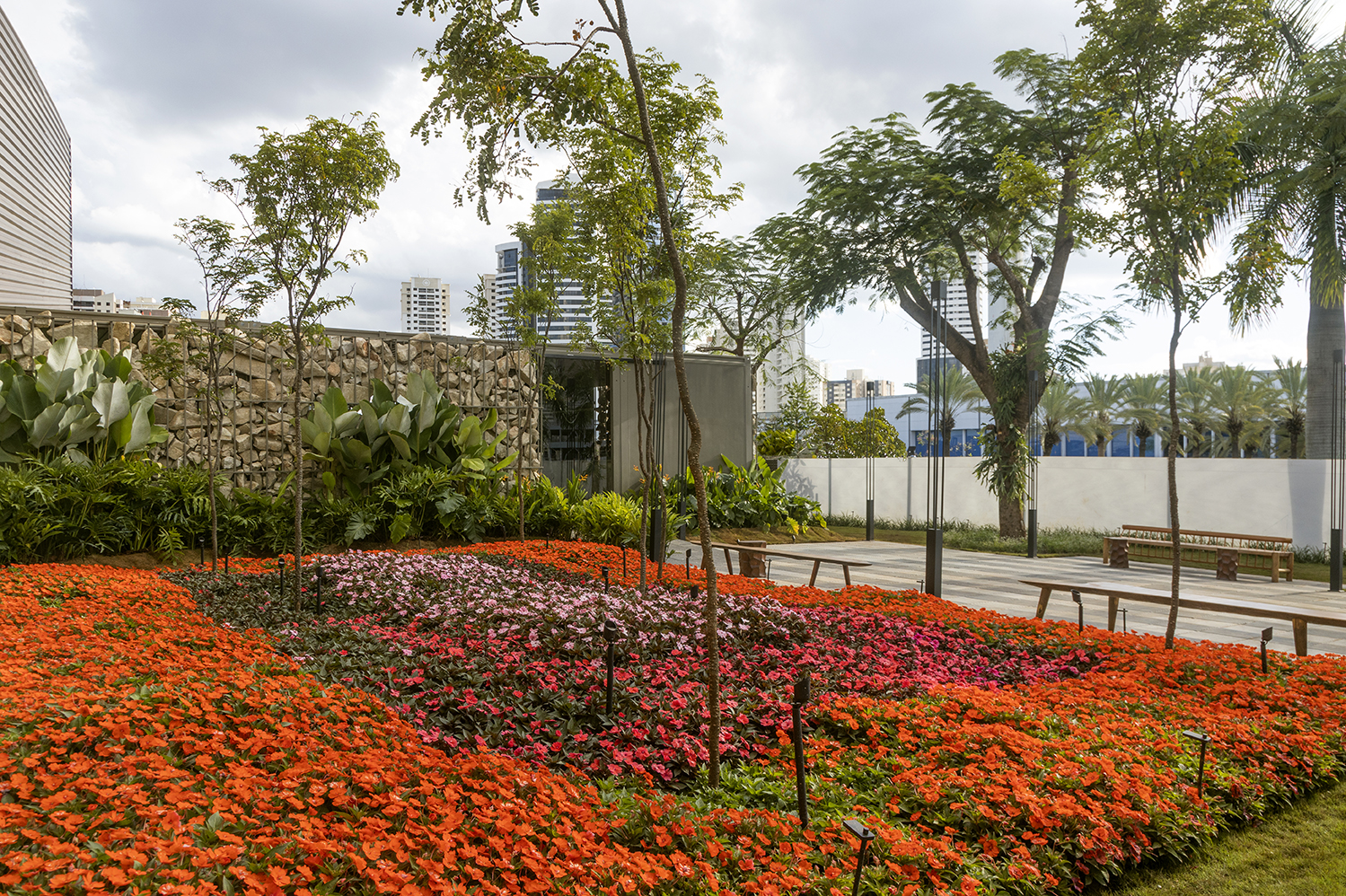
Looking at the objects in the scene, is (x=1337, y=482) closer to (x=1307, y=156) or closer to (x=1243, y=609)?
(x=1307, y=156)

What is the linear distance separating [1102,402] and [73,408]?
33022mm

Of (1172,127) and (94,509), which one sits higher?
(1172,127)

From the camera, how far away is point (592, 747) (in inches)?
130

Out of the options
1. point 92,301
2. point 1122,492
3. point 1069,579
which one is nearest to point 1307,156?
point 1122,492

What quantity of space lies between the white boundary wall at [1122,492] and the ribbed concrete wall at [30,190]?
16309mm

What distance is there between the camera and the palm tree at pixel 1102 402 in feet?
101

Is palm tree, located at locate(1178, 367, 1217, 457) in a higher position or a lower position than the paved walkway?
higher

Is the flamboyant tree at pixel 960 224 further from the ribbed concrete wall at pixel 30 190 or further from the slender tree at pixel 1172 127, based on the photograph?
the ribbed concrete wall at pixel 30 190

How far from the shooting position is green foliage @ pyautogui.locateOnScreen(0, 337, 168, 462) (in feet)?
27.4

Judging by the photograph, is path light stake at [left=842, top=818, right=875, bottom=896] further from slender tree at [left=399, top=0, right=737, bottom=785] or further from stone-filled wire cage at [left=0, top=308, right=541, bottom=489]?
stone-filled wire cage at [left=0, top=308, right=541, bottom=489]

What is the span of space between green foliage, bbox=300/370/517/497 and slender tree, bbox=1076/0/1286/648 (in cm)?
796

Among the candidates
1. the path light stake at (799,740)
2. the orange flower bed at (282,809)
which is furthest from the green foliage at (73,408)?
the path light stake at (799,740)

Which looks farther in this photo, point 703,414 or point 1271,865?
point 703,414

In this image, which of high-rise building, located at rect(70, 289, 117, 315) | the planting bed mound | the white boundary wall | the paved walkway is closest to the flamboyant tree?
the white boundary wall
